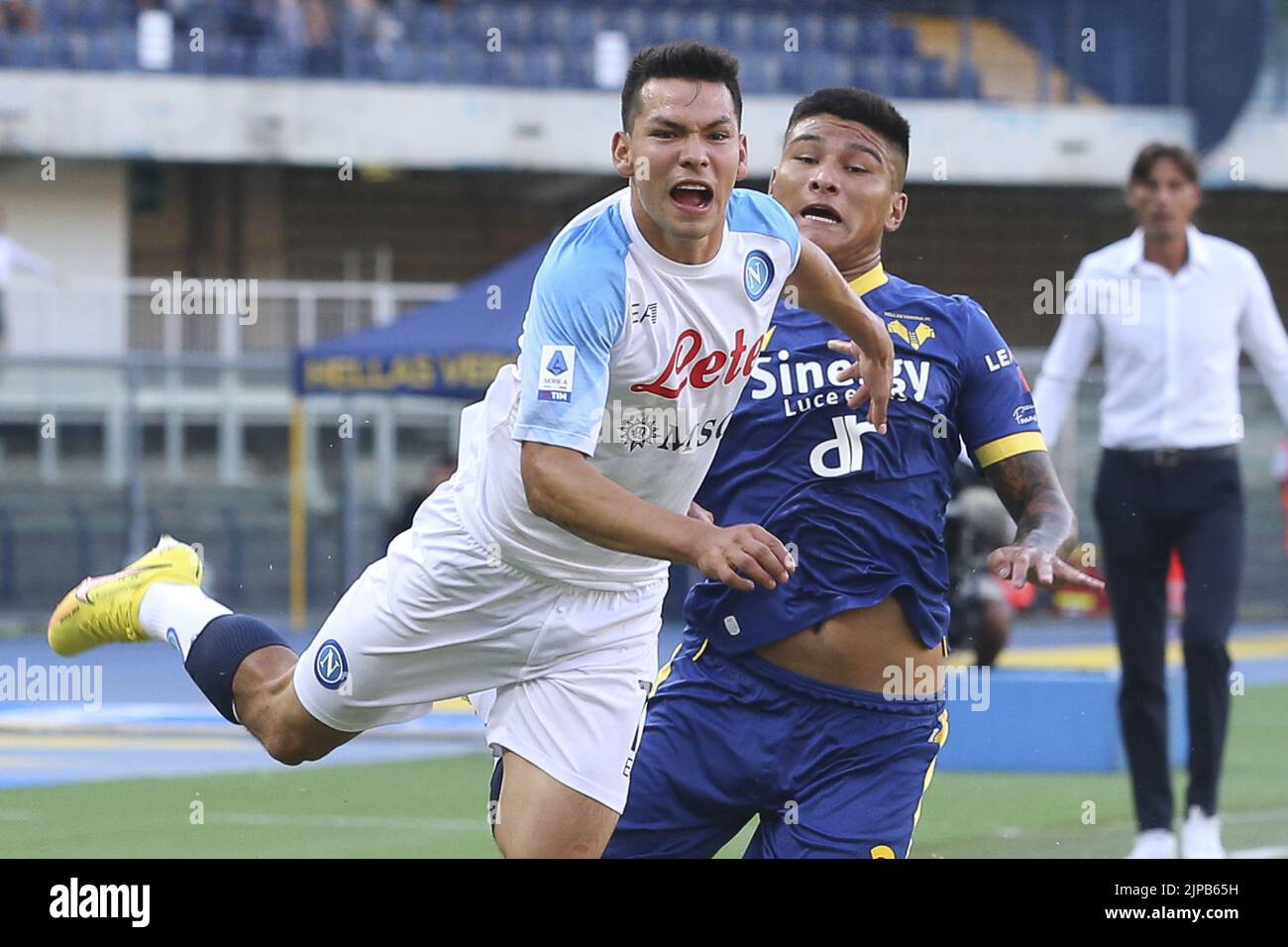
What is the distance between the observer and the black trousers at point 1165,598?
23.3 ft

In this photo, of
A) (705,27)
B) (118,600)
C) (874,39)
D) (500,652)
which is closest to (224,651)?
(118,600)

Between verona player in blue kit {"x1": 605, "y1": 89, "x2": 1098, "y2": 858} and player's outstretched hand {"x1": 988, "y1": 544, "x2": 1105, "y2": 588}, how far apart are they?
28mm

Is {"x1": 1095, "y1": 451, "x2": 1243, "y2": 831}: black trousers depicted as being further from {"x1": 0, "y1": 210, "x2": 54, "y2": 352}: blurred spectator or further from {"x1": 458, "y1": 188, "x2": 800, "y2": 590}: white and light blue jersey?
{"x1": 0, "y1": 210, "x2": 54, "y2": 352}: blurred spectator

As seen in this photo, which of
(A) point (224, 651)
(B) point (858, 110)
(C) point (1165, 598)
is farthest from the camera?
(C) point (1165, 598)

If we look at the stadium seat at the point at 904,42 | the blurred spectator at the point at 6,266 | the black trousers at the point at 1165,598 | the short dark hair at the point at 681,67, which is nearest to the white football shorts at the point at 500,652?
the short dark hair at the point at 681,67

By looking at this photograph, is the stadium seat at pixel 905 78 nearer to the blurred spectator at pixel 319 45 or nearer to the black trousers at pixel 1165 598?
the blurred spectator at pixel 319 45

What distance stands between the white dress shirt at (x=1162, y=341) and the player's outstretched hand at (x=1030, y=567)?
10.2 feet

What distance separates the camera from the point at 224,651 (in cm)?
522

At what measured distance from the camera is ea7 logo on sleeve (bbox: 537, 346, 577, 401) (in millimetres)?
3980

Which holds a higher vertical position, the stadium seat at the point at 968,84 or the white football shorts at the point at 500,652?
→ the stadium seat at the point at 968,84

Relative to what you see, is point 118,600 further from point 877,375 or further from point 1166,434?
point 1166,434

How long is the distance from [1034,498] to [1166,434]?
281cm

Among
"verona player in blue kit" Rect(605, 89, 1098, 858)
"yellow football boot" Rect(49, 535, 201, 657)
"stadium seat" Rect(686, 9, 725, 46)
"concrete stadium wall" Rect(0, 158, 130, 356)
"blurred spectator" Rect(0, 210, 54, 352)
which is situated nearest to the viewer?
"verona player in blue kit" Rect(605, 89, 1098, 858)
